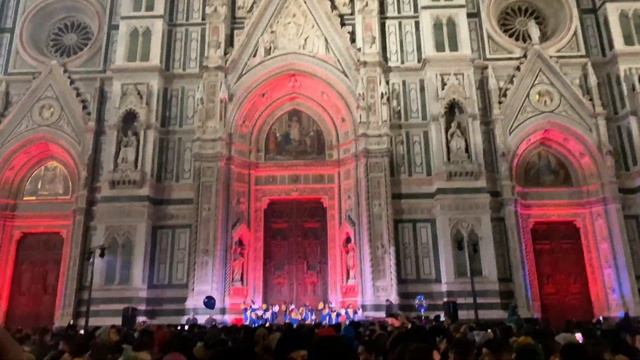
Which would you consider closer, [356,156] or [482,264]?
[482,264]

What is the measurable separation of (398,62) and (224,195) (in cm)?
1010

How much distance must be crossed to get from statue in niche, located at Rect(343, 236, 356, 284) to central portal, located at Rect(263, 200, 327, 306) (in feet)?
4.12

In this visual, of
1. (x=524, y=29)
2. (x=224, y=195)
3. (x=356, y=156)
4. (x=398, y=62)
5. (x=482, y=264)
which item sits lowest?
(x=482, y=264)

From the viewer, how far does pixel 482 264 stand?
21.2 meters

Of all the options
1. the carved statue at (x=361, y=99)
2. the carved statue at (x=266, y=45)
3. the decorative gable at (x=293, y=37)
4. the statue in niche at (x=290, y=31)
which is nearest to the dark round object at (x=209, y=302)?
the carved statue at (x=361, y=99)

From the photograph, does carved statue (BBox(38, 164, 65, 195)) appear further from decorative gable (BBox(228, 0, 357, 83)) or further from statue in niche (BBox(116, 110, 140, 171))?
decorative gable (BBox(228, 0, 357, 83))

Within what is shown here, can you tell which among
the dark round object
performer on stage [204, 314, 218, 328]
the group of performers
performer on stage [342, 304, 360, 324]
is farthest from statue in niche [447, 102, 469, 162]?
performer on stage [204, 314, 218, 328]

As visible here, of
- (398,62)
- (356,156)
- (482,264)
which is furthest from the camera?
(398,62)

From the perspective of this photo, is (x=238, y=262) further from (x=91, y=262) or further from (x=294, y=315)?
(x=91, y=262)

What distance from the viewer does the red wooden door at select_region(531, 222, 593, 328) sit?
73.9ft

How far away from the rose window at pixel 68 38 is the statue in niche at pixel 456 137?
17.8m

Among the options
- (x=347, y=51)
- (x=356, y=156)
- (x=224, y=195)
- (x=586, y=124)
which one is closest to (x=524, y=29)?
(x=586, y=124)

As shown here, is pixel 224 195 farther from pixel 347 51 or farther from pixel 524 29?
pixel 524 29

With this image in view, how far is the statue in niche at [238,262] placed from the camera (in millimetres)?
21688
